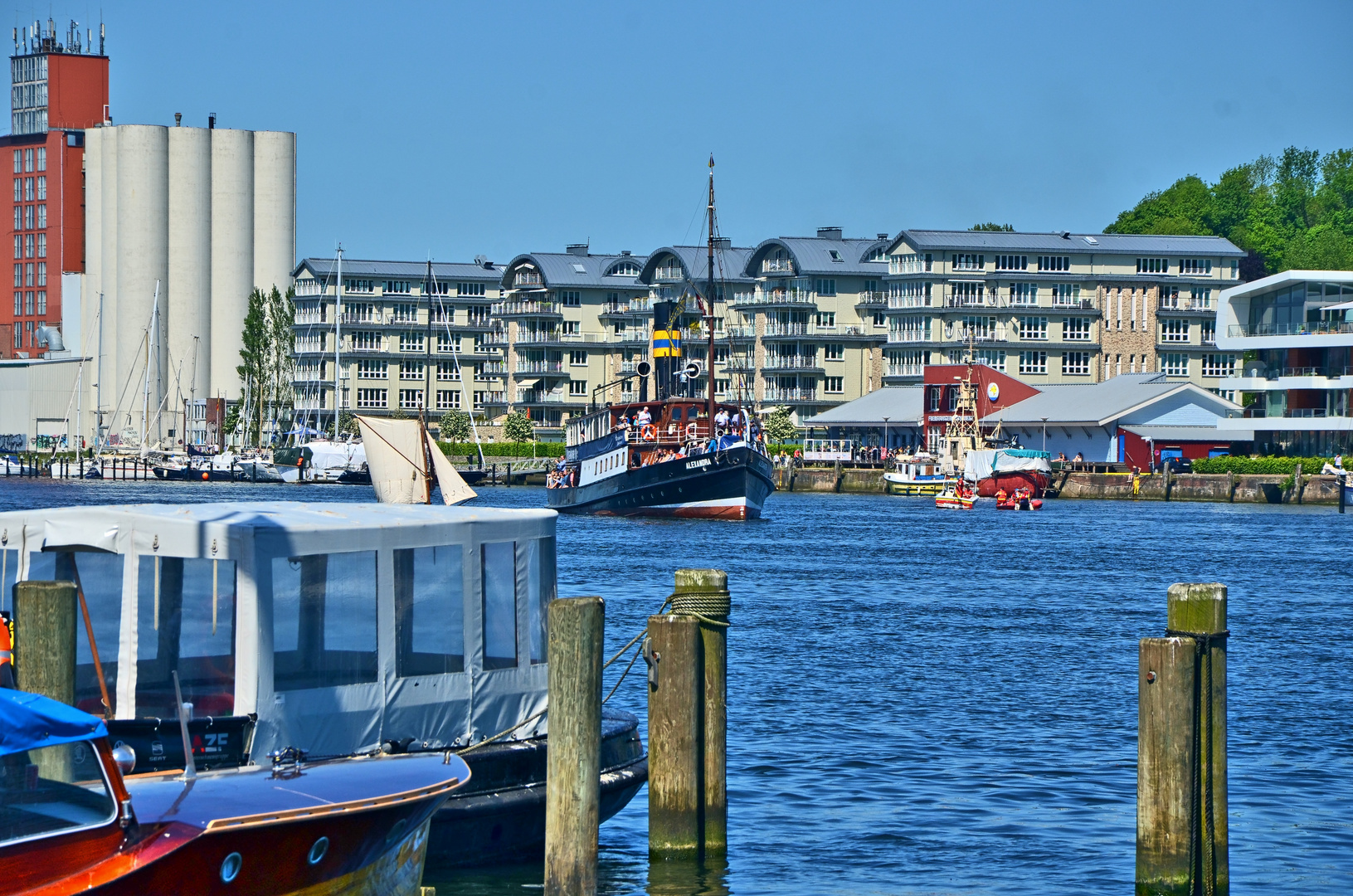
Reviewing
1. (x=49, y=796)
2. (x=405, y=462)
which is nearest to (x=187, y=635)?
(x=49, y=796)

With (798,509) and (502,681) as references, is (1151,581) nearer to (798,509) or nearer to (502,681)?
(502,681)

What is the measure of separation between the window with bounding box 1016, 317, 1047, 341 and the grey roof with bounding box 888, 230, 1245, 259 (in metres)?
5.39

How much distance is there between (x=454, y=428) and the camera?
149 meters

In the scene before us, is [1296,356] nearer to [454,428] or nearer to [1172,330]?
[1172,330]

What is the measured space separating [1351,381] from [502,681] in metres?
93.4

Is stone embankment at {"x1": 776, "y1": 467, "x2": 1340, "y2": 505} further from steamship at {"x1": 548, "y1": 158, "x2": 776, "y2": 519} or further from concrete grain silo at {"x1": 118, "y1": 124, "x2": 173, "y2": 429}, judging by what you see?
concrete grain silo at {"x1": 118, "y1": 124, "x2": 173, "y2": 429}

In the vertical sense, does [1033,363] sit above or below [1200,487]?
above

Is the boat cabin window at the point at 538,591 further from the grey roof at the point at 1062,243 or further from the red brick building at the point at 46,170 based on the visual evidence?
the red brick building at the point at 46,170

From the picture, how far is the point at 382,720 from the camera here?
14391mm

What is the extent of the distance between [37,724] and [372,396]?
156668 millimetres

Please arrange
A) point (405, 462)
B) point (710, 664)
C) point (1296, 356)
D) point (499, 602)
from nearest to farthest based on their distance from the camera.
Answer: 1. point (710, 664)
2. point (499, 602)
3. point (405, 462)
4. point (1296, 356)

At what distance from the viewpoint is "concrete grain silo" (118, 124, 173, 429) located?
6127 inches

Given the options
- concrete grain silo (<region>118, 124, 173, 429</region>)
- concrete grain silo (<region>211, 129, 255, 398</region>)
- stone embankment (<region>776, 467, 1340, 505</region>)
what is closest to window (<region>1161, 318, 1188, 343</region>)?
stone embankment (<region>776, 467, 1340, 505</region>)

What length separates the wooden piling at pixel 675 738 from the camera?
1395 centimetres
